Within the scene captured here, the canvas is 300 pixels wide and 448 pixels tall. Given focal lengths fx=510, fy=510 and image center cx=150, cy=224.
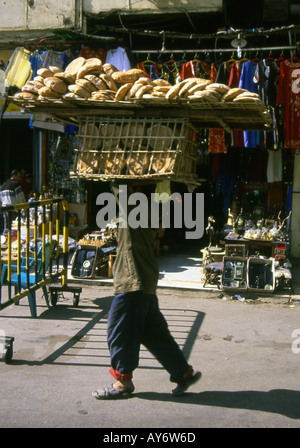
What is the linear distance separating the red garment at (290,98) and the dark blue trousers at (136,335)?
5.51 meters

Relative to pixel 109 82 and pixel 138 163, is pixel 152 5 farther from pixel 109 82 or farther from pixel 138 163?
pixel 138 163

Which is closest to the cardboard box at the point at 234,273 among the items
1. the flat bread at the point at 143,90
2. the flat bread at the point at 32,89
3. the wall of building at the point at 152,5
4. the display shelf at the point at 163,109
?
the display shelf at the point at 163,109

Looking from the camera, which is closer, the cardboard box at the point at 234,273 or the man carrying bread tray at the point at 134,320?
the man carrying bread tray at the point at 134,320

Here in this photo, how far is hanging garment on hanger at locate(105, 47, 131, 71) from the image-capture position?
9.50 m

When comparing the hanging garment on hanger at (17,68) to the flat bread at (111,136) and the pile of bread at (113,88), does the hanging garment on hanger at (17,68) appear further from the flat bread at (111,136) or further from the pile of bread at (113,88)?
the flat bread at (111,136)

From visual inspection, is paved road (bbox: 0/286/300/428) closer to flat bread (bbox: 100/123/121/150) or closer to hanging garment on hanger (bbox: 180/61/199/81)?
flat bread (bbox: 100/123/121/150)

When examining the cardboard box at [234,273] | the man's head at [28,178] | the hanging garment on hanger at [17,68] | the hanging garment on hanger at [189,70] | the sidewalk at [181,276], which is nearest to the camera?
the cardboard box at [234,273]

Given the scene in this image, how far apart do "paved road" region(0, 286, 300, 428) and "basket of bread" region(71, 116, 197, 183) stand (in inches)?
72.2

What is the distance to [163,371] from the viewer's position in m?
4.84

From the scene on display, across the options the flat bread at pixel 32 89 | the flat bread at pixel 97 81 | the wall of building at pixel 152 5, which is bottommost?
the flat bread at pixel 32 89

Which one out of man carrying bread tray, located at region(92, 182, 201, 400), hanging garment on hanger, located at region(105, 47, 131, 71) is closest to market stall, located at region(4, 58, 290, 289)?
man carrying bread tray, located at region(92, 182, 201, 400)

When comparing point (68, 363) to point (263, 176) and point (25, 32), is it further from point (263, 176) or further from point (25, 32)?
point (25, 32)

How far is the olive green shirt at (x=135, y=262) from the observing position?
414 centimetres
